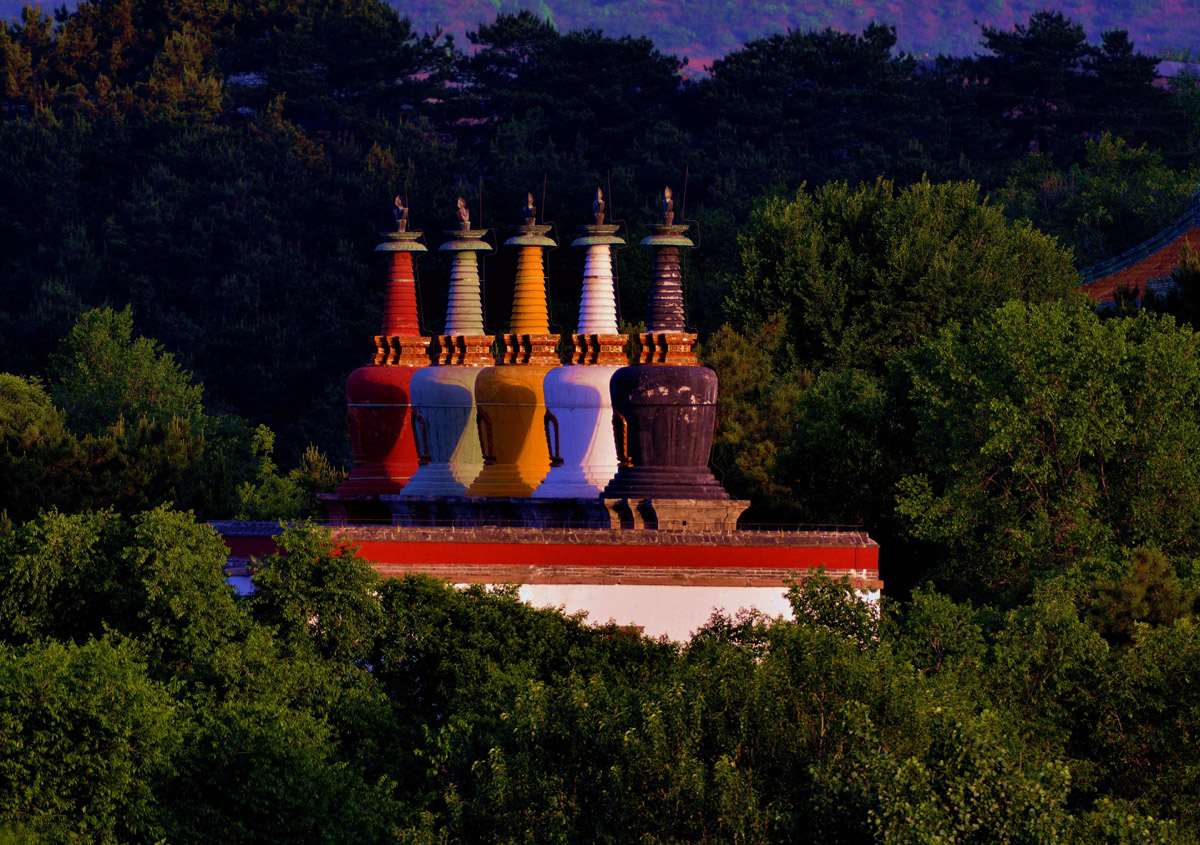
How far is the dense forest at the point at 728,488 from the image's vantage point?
2397 centimetres

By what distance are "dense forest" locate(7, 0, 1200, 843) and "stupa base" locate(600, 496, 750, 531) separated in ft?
9.24

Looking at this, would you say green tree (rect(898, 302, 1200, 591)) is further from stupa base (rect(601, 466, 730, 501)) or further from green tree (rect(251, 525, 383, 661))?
green tree (rect(251, 525, 383, 661))

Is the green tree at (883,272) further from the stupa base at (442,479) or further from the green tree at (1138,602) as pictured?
the green tree at (1138,602)

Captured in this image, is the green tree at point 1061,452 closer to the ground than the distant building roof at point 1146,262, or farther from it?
closer to the ground

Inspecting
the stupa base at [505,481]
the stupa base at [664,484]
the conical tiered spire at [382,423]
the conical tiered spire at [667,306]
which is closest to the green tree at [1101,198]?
the conical tiered spire at [382,423]

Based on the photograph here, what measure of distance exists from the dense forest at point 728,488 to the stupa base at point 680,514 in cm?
282

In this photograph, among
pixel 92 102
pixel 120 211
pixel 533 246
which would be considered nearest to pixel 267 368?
pixel 120 211

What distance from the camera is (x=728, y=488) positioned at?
164 ft

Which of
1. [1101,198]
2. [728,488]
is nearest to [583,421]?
[728,488]


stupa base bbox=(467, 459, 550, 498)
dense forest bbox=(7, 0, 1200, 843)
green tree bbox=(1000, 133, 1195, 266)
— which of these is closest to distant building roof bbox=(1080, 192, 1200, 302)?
dense forest bbox=(7, 0, 1200, 843)

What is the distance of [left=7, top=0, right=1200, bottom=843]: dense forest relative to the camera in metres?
24.0

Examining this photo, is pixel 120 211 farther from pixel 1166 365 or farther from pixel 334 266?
pixel 1166 365

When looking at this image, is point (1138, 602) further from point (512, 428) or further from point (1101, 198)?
point (1101, 198)

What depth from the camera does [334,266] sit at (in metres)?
95.8
